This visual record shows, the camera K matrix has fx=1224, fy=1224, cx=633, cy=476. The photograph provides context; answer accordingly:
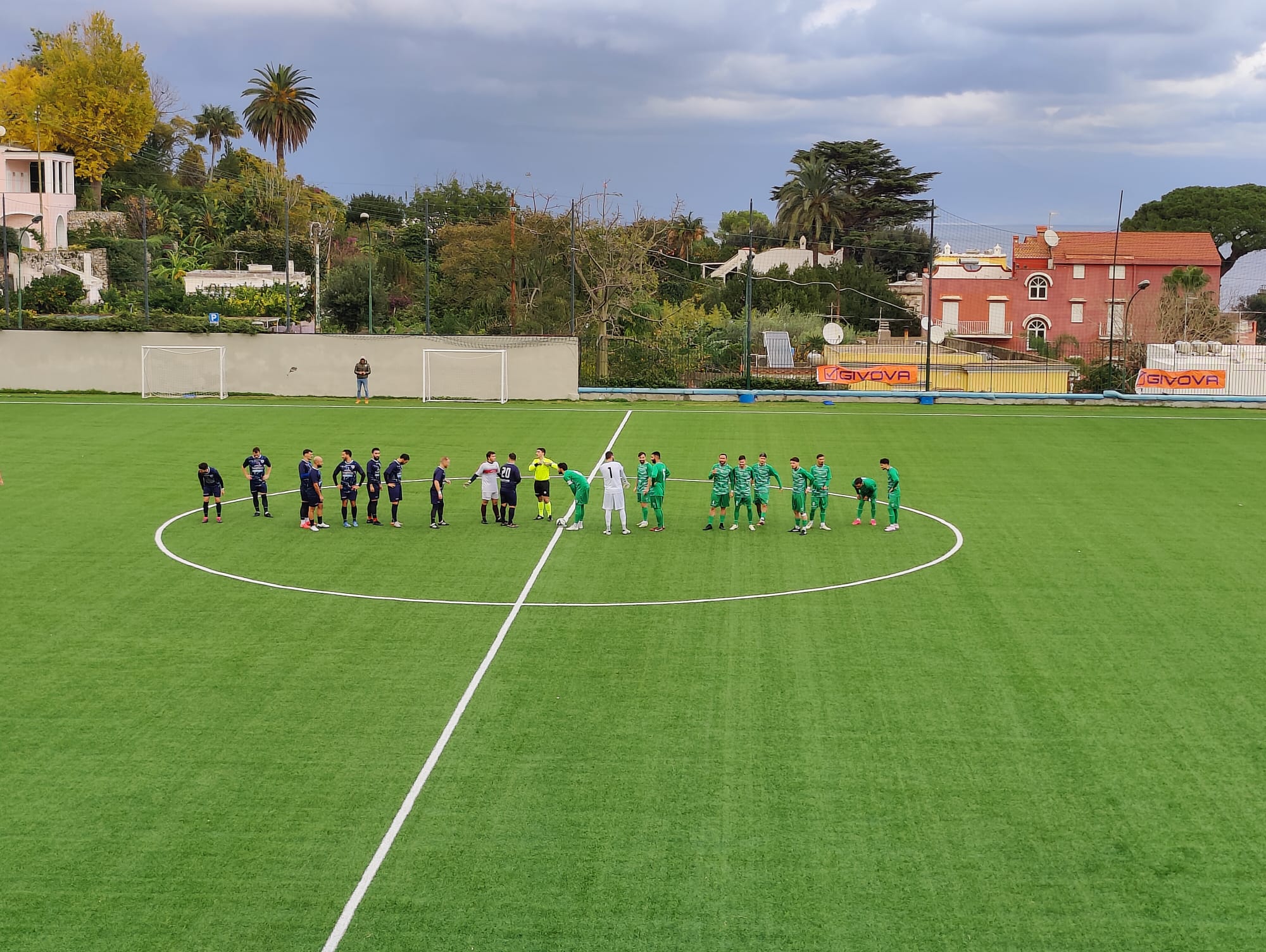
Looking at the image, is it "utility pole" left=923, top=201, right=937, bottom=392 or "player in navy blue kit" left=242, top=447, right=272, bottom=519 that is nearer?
"player in navy blue kit" left=242, top=447, right=272, bottom=519

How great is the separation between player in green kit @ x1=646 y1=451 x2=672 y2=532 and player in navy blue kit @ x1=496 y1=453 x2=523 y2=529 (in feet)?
8.72

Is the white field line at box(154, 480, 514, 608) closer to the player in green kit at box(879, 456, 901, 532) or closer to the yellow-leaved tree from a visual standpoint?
the player in green kit at box(879, 456, 901, 532)

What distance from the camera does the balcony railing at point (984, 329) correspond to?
79.4m

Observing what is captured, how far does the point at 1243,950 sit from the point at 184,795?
9.96m

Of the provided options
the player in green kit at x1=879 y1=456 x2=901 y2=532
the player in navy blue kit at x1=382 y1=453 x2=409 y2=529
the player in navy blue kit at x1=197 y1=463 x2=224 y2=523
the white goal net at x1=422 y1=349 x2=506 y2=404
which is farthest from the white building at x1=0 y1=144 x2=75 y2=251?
the player in green kit at x1=879 y1=456 x2=901 y2=532

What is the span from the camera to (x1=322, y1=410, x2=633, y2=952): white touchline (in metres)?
10.3

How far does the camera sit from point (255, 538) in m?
24.3

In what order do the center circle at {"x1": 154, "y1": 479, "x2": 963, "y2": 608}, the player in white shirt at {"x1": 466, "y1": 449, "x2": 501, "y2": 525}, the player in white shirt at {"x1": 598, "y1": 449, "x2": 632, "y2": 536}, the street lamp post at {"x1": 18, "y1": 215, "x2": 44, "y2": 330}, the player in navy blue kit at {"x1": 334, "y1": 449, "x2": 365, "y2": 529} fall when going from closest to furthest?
the center circle at {"x1": 154, "y1": 479, "x2": 963, "y2": 608}, the player in white shirt at {"x1": 598, "y1": 449, "x2": 632, "y2": 536}, the player in navy blue kit at {"x1": 334, "y1": 449, "x2": 365, "y2": 529}, the player in white shirt at {"x1": 466, "y1": 449, "x2": 501, "y2": 525}, the street lamp post at {"x1": 18, "y1": 215, "x2": 44, "y2": 330}

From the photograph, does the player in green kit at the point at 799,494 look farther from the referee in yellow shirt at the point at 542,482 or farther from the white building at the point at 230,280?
the white building at the point at 230,280

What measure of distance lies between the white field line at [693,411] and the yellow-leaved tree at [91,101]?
167ft

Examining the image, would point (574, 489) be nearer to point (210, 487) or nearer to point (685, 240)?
point (210, 487)

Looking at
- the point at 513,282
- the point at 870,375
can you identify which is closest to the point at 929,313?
the point at 870,375

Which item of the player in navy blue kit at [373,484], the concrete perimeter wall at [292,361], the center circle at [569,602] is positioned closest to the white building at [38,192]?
the concrete perimeter wall at [292,361]

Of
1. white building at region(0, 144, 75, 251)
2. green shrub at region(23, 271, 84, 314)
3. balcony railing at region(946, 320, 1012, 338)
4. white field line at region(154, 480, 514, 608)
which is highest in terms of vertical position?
white building at region(0, 144, 75, 251)
